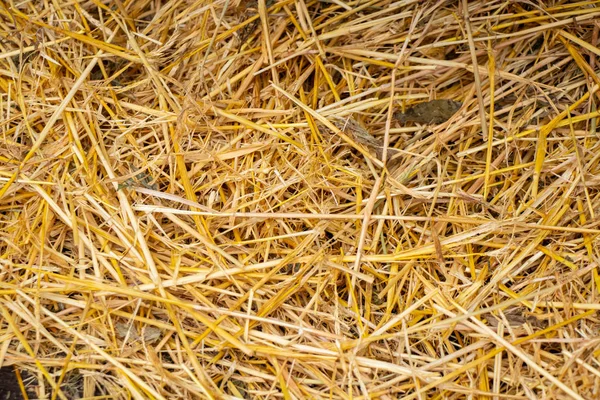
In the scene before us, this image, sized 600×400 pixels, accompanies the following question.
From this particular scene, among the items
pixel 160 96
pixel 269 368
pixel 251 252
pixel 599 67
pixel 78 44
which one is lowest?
pixel 269 368

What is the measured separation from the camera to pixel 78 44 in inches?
64.9

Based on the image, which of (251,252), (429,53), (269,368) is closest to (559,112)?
(429,53)

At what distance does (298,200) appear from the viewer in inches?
58.7

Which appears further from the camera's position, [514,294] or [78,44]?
[78,44]

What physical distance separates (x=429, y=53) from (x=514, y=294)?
666mm

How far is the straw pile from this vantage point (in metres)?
1.34

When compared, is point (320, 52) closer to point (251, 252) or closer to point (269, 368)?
point (251, 252)

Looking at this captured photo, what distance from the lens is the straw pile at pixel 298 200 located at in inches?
52.6

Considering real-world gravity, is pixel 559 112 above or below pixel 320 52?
below

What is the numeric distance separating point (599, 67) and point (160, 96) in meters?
1.13

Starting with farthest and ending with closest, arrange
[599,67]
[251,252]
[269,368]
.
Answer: [599,67], [251,252], [269,368]

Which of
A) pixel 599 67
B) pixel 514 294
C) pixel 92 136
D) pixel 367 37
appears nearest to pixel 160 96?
pixel 92 136

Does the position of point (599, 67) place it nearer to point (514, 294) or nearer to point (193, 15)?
point (514, 294)

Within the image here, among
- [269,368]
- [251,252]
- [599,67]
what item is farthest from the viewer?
[599,67]
